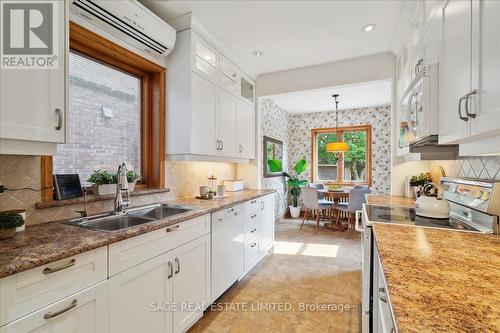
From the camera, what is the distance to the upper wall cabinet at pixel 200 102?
2.26 meters

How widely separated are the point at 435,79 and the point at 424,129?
0.94ft

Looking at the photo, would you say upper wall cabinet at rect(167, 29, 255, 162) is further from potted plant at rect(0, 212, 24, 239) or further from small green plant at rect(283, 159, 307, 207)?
small green plant at rect(283, 159, 307, 207)

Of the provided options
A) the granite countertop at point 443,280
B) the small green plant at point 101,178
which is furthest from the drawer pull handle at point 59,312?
the granite countertop at point 443,280

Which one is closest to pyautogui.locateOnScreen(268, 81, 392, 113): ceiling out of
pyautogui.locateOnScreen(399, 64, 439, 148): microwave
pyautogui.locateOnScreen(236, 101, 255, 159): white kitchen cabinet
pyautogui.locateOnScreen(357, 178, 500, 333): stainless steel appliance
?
pyautogui.locateOnScreen(236, 101, 255, 159): white kitchen cabinet

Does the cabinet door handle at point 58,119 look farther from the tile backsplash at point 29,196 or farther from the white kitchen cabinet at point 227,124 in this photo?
the white kitchen cabinet at point 227,124

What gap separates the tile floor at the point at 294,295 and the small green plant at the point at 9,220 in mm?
1360

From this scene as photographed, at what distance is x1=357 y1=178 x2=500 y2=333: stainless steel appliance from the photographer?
1233mm

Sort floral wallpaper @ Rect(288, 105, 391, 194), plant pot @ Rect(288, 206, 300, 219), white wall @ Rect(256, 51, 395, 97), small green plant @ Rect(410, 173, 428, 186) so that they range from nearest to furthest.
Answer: small green plant @ Rect(410, 173, 428, 186)
white wall @ Rect(256, 51, 395, 97)
floral wallpaper @ Rect(288, 105, 391, 194)
plant pot @ Rect(288, 206, 300, 219)

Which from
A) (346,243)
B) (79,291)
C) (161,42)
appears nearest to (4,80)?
(79,291)

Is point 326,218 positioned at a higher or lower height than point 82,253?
lower

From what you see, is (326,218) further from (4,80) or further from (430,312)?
(4,80)

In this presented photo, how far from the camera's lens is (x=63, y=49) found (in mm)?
1218

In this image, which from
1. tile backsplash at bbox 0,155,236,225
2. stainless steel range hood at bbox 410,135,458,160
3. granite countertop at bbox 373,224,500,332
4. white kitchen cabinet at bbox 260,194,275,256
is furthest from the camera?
white kitchen cabinet at bbox 260,194,275,256

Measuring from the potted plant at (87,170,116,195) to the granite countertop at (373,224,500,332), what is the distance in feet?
5.85
